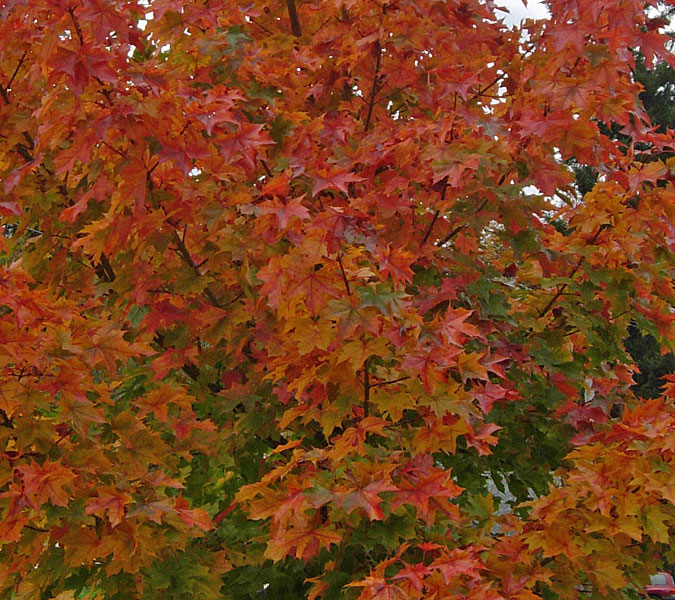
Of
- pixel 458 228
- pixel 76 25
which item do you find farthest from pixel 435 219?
pixel 76 25

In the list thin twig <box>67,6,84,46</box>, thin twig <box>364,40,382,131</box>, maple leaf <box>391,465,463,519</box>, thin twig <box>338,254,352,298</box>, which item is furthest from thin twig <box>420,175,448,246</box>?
thin twig <box>67,6,84,46</box>

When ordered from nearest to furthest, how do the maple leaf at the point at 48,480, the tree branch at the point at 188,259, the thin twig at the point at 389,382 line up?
the maple leaf at the point at 48,480, the thin twig at the point at 389,382, the tree branch at the point at 188,259

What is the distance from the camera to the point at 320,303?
8.19 feet

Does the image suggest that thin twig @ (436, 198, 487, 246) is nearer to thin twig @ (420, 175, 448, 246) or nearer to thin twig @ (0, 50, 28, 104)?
thin twig @ (420, 175, 448, 246)

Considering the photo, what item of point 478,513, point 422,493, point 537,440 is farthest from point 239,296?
point 537,440

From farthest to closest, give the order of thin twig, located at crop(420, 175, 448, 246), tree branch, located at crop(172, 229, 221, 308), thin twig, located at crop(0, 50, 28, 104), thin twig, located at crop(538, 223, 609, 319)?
thin twig, located at crop(538, 223, 609, 319), thin twig, located at crop(0, 50, 28, 104), thin twig, located at crop(420, 175, 448, 246), tree branch, located at crop(172, 229, 221, 308)

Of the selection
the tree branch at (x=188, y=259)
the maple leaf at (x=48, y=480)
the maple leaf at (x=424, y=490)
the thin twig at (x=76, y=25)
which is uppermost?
the thin twig at (x=76, y=25)

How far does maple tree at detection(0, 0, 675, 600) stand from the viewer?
8.45ft

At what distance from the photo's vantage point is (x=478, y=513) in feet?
11.7

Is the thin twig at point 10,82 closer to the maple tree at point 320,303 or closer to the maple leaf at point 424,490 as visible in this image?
the maple tree at point 320,303

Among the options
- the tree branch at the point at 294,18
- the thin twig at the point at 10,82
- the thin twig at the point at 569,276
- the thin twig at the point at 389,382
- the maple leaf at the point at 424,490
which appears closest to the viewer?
the maple leaf at the point at 424,490

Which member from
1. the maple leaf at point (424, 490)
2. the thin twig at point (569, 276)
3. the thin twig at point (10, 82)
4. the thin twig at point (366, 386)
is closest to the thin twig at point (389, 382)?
the thin twig at point (366, 386)

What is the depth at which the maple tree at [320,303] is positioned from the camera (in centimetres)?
258

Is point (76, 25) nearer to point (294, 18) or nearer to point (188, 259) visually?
point (188, 259)
